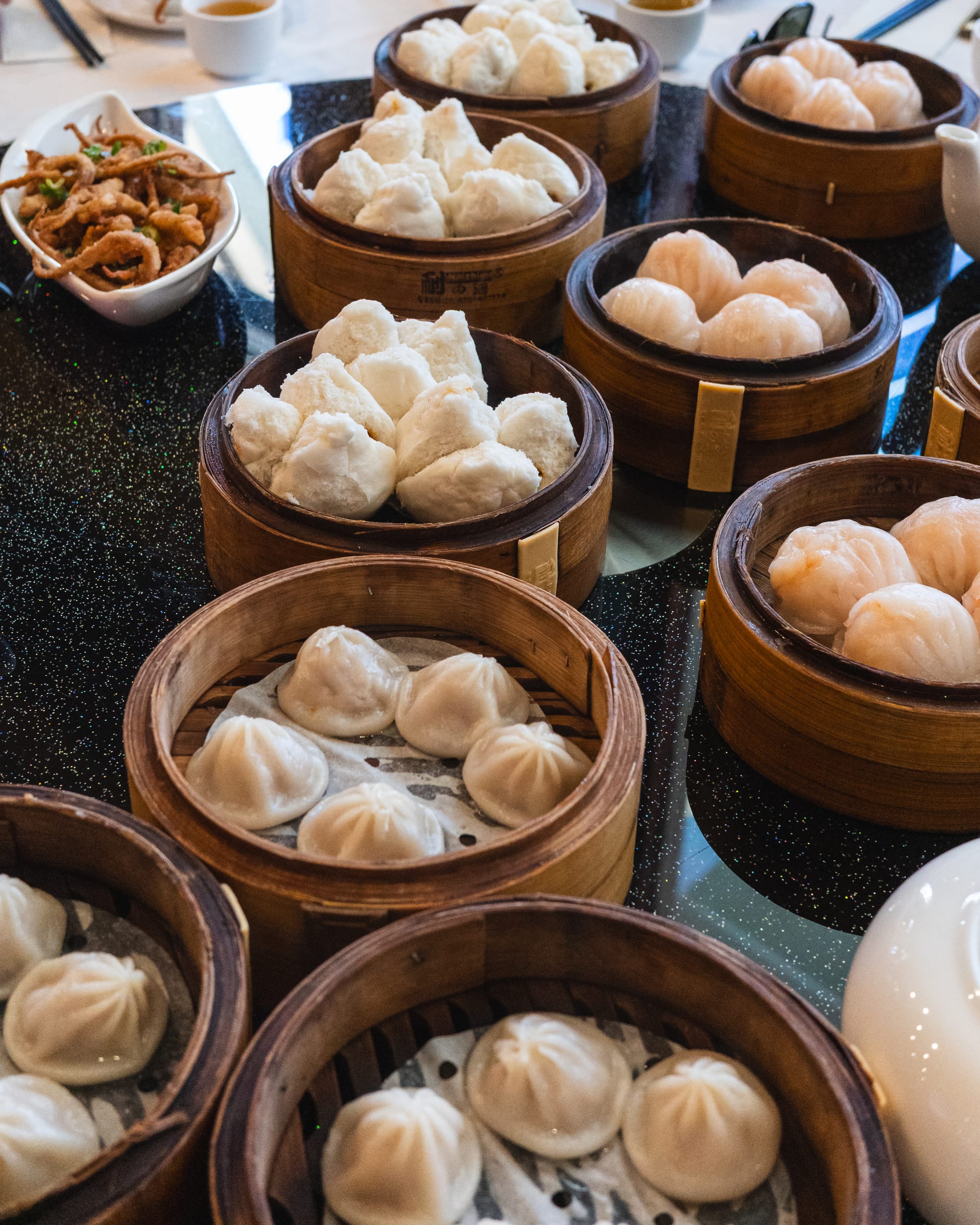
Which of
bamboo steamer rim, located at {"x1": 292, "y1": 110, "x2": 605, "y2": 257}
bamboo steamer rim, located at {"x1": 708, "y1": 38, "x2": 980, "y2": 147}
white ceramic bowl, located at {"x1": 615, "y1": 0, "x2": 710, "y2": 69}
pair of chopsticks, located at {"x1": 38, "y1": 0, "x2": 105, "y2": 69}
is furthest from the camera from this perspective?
pair of chopsticks, located at {"x1": 38, "y1": 0, "x2": 105, "y2": 69}

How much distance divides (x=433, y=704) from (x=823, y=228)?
2068 millimetres

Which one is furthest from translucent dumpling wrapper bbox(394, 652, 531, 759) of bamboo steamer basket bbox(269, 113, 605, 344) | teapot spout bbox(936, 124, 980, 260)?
teapot spout bbox(936, 124, 980, 260)

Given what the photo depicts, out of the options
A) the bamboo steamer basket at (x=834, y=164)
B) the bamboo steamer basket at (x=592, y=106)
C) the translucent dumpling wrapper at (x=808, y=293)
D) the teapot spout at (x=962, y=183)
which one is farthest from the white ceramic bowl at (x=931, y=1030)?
the bamboo steamer basket at (x=592, y=106)

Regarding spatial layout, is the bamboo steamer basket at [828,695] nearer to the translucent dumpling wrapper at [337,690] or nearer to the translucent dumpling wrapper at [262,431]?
the translucent dumpling wrapper at [337,690]

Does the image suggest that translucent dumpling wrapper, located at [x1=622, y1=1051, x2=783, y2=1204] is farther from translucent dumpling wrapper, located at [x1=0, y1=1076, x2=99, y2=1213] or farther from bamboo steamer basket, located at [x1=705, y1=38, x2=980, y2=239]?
bamboo steamer basket, located at [x1=705, y1=38, x2=980, y2=239]

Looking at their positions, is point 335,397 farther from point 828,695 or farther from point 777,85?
point 777,85

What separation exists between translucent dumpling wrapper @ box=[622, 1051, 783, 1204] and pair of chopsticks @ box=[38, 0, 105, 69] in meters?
4.49

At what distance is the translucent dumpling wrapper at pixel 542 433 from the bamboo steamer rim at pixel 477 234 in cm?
57

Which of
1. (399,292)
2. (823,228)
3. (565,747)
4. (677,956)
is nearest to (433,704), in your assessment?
(565,747)

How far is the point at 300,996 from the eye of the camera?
3.39ft

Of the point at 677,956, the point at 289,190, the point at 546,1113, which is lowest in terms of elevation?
the point at 546,1113

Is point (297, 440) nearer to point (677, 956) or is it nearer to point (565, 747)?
point (565, 747)

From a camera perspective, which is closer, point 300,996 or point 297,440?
point 300,996

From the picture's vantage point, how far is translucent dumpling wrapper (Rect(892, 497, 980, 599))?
65.0 inches
